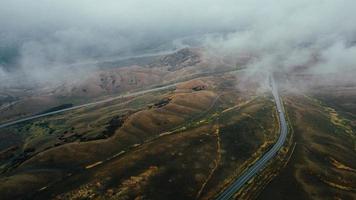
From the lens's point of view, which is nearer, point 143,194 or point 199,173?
point 143,194

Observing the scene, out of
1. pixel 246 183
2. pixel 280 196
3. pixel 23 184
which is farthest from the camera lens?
pixel 23 184

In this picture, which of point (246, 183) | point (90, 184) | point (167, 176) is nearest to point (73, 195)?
point (90, 184)

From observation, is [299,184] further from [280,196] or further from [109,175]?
[109,175]

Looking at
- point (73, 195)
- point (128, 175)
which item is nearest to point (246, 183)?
point (128, 175)

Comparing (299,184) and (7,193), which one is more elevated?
(7,193)

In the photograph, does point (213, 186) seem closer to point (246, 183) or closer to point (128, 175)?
point (246, 183)

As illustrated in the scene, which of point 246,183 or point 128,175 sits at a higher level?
point 128,175

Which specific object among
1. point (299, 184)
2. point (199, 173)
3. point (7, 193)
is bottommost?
point (299, 184)

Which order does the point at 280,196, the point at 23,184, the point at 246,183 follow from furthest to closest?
1. the point at 23,184
2. the point at 246,183
3. the point at 280,196

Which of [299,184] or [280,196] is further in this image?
[299,184]
